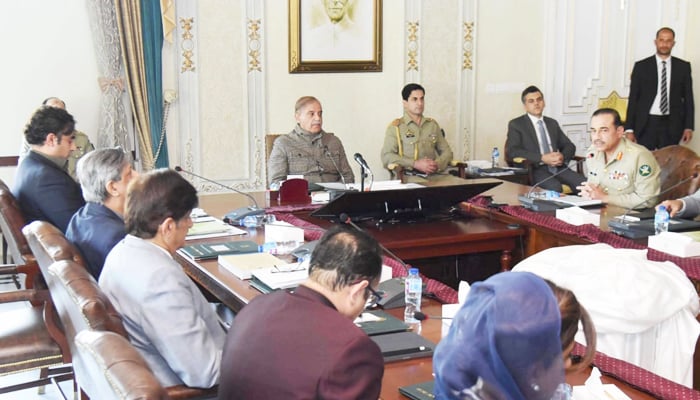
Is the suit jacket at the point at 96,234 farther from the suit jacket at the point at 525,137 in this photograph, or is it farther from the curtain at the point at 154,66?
the suit jacket at the point at 525,137

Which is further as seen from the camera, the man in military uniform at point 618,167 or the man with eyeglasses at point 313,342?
the man in military uniform at point 618,167

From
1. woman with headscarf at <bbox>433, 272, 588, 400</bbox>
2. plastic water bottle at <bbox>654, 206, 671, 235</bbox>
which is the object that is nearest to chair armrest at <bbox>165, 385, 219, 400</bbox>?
woman with headscarf at <bbox>433, 272, 588, 400</bbox>

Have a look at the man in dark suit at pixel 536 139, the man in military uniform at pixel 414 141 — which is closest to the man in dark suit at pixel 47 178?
the man in military uniform at pixel 414 141

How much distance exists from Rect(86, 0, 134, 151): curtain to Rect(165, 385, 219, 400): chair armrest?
3934 mm

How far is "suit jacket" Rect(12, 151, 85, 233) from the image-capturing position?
3.51m

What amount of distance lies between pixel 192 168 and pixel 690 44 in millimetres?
4832

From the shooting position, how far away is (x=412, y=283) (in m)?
2.48

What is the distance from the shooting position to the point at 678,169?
466 centimetres

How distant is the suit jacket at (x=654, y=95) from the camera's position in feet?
23.6

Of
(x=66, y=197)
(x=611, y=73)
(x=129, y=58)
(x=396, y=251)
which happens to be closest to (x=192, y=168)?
(x=129, y=58)

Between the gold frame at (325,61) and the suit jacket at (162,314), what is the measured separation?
436 centimetres

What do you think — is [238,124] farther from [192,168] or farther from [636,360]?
[636,360]

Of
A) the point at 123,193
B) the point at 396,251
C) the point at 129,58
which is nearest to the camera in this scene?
the point at 123,193

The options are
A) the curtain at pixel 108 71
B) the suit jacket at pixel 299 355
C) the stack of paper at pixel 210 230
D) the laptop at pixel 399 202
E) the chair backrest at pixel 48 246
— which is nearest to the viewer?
the suit jacket at pixel 299 355
